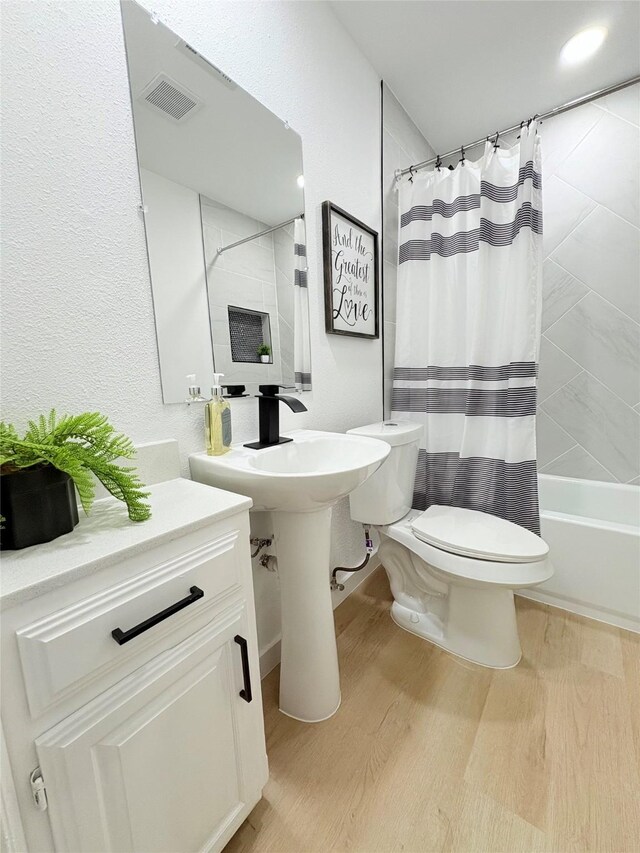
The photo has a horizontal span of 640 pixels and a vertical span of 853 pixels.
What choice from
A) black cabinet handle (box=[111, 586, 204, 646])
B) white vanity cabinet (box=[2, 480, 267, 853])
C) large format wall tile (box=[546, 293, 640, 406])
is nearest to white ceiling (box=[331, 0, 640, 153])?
large format wall tile (box=[546, 293, 640, 406])

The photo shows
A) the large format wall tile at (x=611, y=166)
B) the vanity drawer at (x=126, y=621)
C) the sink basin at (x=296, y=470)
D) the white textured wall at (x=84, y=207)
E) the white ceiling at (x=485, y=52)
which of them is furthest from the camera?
the large format wall tile at (x=611, y=166)

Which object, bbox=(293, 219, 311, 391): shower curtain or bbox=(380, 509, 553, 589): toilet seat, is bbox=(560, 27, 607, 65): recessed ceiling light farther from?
bbox=(380, 509, 553, 589): toilet seat

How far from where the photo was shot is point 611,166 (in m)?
1.83

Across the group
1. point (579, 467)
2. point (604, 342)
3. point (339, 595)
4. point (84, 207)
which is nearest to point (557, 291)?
point (604, 342)

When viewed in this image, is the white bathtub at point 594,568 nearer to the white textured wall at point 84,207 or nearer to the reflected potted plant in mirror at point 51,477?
the white textured wall at point 84,207

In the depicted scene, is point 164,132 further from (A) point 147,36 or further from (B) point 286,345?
(B) point 286,345

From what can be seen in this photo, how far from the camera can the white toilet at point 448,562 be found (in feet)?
3.91

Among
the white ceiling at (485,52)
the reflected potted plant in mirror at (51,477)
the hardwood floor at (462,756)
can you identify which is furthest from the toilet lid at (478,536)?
the white ceiling at (485,52)

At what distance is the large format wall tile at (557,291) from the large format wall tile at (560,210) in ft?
0.39

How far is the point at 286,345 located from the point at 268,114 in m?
0.71

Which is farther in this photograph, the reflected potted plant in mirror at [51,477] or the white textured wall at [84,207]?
the white textured wall at [84,207]

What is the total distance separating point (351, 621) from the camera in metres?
1.53

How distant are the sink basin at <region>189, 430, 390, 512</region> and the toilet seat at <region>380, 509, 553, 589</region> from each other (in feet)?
1.72

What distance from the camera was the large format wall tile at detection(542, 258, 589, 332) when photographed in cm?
197
